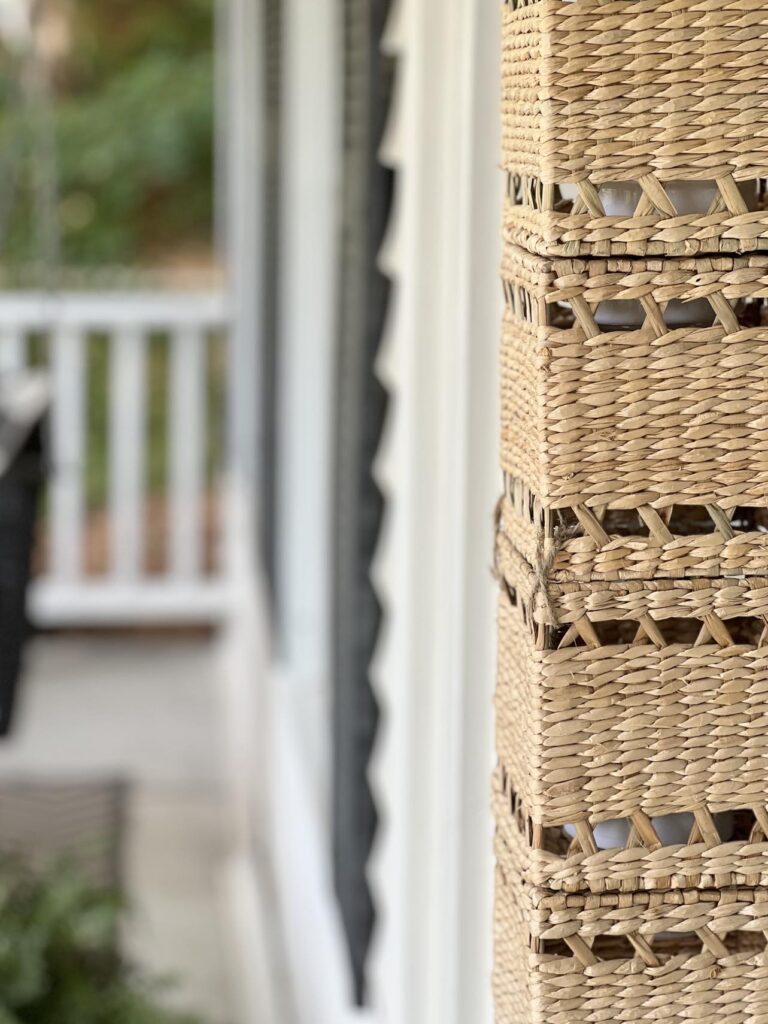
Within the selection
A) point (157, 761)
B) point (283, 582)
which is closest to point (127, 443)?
point (157, 761)

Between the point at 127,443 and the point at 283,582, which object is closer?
the point at 283,582

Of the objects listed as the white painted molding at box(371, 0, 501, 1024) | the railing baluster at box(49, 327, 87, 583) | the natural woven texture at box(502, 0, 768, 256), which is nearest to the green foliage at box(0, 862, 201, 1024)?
the white painted molding at box(371, 0, 501, 1024)

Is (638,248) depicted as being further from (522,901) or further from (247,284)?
(247,284)

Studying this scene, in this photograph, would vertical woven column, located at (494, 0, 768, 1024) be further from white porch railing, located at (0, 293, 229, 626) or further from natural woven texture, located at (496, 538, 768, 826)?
white porch railing, located at (0, 293, 229, 626)

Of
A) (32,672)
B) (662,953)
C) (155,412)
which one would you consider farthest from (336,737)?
(155,412)

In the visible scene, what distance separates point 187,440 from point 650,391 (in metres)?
4.42

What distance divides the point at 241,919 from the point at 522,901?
2414 mm

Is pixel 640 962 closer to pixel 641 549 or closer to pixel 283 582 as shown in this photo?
pixel 641 549

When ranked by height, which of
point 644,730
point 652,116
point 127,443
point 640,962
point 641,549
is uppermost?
point 652,116

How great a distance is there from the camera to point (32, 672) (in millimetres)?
5238

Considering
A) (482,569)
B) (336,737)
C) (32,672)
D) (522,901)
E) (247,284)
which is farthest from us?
(32,672)

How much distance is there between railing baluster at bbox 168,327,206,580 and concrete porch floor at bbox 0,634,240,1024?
0.43 m

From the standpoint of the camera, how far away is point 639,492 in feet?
2.88

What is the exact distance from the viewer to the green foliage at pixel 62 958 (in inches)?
77.4
